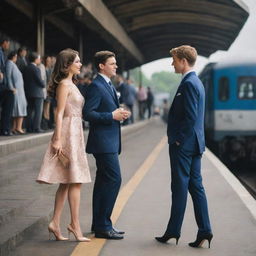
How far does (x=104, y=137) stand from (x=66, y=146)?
37 centimetres

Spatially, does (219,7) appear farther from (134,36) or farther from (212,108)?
(134,36)

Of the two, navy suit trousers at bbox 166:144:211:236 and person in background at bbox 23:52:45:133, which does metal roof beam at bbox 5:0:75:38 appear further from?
navy suit trousers at bbox 166:144:211:236

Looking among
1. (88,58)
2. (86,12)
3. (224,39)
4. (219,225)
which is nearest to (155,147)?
(86,12)

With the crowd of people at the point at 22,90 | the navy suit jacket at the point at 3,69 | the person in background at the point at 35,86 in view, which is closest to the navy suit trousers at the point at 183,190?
the crowd of people at the point at 22,90

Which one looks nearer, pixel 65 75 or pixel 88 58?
pixel 65 75

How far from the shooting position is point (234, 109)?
19000 millimetres

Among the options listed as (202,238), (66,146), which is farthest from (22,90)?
(202,238)

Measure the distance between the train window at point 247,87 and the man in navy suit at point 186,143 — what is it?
13.1 metres

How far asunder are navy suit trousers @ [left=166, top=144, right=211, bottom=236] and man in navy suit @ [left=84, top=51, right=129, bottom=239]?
532 mm

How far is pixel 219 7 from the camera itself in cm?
2217

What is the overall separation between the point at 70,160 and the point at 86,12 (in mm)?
10772

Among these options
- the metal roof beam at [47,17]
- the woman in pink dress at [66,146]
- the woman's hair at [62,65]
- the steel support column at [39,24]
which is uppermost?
the metal roof beam at [47,17]

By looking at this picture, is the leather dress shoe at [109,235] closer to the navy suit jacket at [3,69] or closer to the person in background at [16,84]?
the navy suit jacket at [3,69]

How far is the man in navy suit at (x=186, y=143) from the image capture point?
19.7 ft
